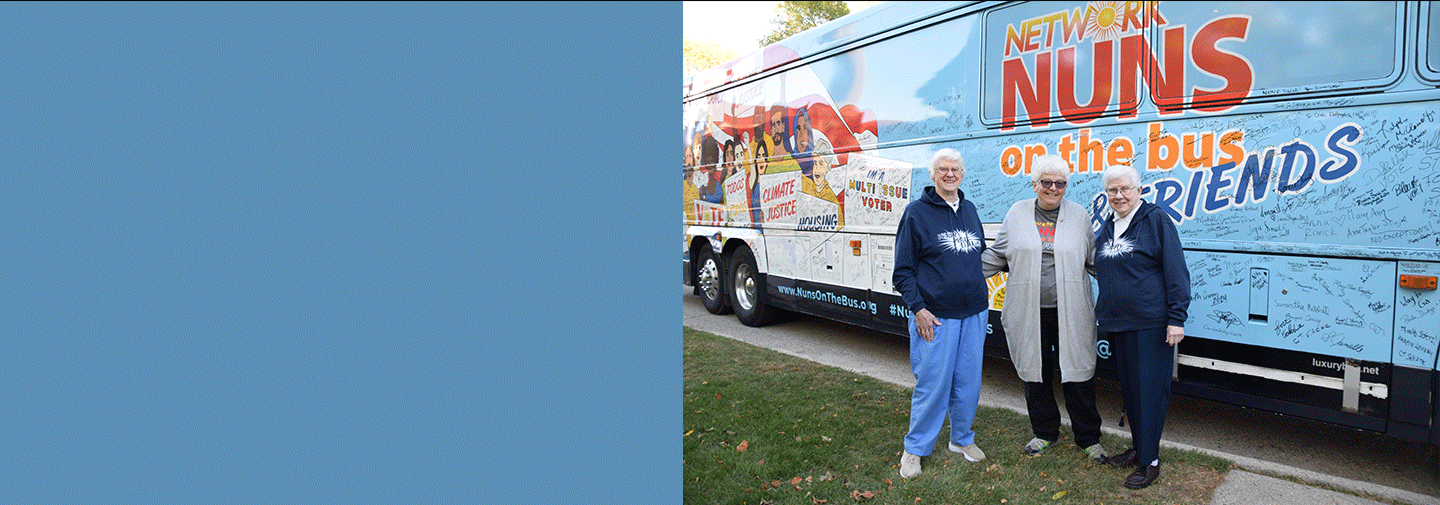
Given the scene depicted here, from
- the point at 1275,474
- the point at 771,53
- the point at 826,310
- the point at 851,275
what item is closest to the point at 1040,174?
the point at 1275,474

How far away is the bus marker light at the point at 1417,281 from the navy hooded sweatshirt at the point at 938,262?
1.85 metres

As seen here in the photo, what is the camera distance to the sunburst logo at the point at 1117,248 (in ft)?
12.0

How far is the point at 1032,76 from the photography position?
500cm

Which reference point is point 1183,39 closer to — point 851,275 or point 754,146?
point 851,275

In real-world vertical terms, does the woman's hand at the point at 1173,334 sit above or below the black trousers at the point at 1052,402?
above

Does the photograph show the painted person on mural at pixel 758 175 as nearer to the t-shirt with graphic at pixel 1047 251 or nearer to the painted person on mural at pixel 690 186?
the painted person on mural at pixel 690 186

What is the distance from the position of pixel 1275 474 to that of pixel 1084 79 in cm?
236

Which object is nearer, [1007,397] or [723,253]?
[1007,397]

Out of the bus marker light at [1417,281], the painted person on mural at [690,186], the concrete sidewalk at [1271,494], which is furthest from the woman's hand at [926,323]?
the painted person on mural at [690,186]

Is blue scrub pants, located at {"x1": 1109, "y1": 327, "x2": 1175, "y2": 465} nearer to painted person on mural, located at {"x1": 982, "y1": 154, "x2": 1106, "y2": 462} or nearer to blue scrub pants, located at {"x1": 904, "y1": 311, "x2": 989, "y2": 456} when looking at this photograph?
painted person on mural, located at {"x1": 982, "y1": 154, "x2": 1106, "y2": 462}

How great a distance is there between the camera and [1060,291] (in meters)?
3.93

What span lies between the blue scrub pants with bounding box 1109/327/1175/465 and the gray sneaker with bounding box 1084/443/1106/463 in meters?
0.27

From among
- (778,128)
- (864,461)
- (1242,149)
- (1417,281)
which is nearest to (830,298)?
(778,128)

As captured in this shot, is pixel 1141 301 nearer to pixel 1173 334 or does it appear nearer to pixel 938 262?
pixel 1173 334
